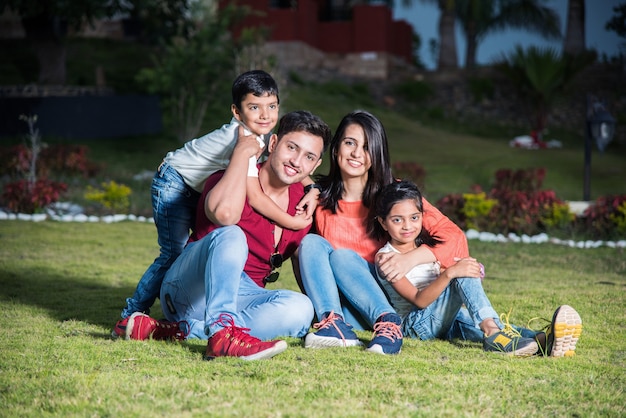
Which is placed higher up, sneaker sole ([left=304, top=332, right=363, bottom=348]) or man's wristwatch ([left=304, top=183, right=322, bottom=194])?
man's wristwatch ([left=304, top=183, right=322, bottom=194])

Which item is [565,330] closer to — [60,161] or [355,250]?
[355,250]

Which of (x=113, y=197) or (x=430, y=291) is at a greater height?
(x=430, y=291)

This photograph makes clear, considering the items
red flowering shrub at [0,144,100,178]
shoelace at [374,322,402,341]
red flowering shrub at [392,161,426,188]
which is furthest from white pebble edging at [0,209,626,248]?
shoelace at [374,322,402,341]

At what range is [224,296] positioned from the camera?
3.02 metres

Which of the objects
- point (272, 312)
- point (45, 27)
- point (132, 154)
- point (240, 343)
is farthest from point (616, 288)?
point (45, 27)

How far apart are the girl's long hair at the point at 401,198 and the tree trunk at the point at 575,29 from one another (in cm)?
2284

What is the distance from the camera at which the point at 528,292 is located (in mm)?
5152

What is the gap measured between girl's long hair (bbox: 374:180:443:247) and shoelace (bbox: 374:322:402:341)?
0.53 m

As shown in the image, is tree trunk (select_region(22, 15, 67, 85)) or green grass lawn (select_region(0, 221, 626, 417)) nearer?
green grass lawn (select_region(0, 221, 626, 417))

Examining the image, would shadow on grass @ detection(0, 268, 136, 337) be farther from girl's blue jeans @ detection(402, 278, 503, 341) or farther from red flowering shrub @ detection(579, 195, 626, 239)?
red flowering shrub @ detection(579, 195, 626, 239)

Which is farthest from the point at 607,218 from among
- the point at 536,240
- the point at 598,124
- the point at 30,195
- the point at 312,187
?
the point at 30,195

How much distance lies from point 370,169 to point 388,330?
86 centimetres

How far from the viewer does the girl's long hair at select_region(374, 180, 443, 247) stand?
138 inches

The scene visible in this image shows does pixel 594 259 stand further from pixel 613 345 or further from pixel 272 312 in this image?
pixel 272 312
